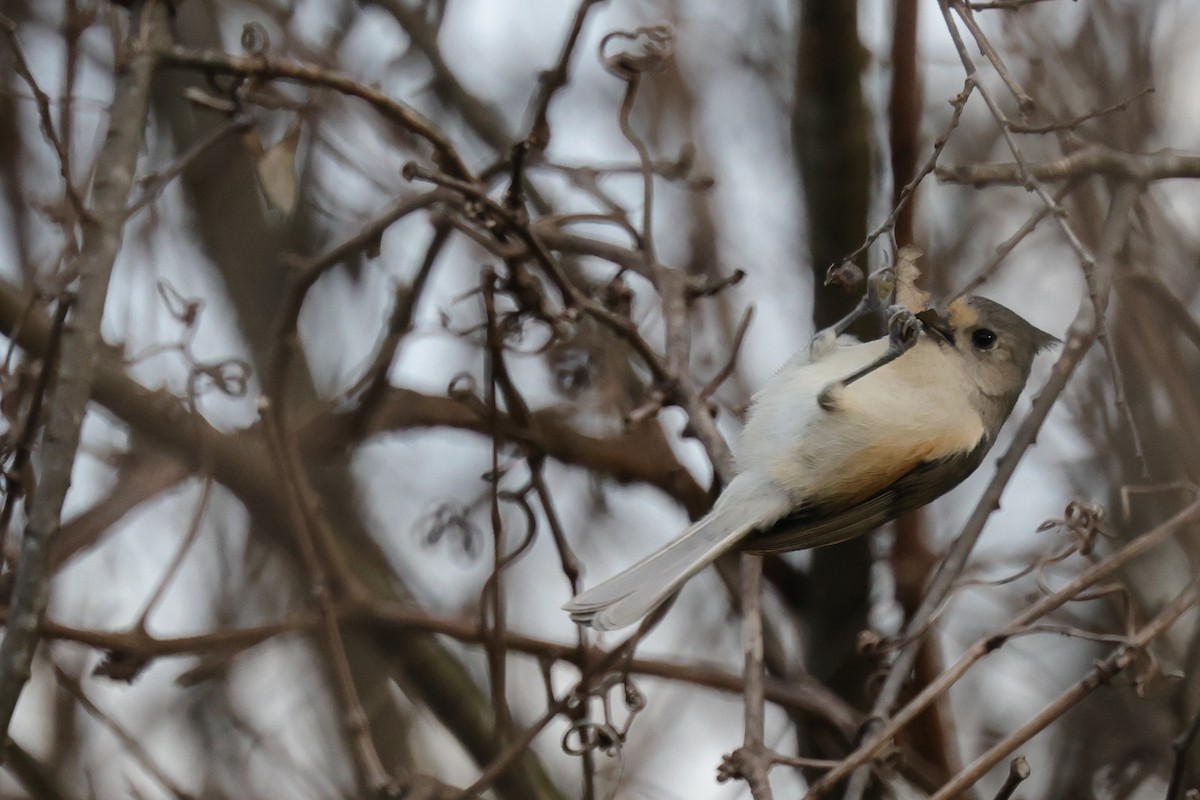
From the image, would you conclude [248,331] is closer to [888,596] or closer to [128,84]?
[128,84]

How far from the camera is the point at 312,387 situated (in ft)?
11.2

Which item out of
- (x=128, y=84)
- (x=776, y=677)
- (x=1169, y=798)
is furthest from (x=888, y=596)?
(x=128, y=84)

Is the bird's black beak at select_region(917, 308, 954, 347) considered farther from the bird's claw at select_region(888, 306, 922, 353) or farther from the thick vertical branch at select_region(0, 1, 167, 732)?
the thick vertical branch at select_region(0, 1, 167, 732)

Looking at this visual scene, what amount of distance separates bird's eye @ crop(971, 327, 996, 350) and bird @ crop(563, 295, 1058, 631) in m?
0.02

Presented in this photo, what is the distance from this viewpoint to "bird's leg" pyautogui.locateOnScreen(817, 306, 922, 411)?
7.27 ft

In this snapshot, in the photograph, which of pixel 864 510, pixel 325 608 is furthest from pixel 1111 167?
pixel 325 608

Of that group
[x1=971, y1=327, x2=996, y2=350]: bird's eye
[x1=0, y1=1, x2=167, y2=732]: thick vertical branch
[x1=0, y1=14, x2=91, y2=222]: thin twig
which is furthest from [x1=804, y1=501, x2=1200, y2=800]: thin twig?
[x1=0, y1=14, x2=91, y2=222]: thin twig

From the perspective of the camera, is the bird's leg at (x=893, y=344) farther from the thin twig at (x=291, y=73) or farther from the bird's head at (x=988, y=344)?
the thin twig at (x=291, y=73)

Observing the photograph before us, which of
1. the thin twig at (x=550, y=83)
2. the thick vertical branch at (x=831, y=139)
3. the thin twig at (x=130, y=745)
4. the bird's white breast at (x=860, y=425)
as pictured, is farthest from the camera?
the thick vertical branch at (x=831, y=139)

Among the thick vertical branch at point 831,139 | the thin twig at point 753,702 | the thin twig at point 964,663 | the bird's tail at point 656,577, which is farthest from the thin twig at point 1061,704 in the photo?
the thick vertical branch at point 831,139

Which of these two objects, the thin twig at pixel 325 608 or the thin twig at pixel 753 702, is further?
the thin twig at pixel 325 608

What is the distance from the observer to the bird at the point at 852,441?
93.0 inches

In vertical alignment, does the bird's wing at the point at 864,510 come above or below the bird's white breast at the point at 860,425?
below

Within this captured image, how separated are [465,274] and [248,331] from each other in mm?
852
